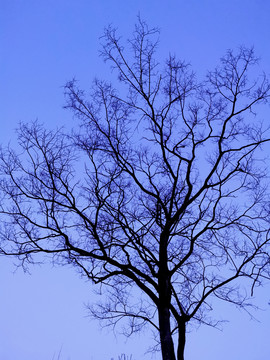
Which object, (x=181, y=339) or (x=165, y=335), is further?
(x=181, y=339)

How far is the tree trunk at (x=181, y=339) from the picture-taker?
8.91 m

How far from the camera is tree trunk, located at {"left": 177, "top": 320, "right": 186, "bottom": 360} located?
8914mm

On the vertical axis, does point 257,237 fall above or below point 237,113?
below

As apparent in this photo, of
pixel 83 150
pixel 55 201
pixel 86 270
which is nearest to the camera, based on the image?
pixel 86 270

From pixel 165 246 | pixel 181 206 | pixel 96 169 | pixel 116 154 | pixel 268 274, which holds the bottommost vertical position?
pixel 268 274

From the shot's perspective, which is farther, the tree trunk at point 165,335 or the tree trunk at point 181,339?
the tree trunk at point 181,339

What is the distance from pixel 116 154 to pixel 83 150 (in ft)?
3.07

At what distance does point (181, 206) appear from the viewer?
10.3 m

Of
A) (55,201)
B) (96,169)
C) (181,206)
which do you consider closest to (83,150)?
(96,169)

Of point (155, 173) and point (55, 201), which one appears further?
point (155, 173)

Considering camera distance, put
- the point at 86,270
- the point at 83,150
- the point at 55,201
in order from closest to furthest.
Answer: the point at 86,270 → the point at 55,201 → the point at 83,150

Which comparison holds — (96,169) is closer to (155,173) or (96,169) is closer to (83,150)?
(83,150)

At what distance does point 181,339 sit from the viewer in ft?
29.8

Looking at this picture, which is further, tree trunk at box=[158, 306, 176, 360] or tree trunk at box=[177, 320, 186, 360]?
tree trunk at box=[177, 320, 186, 360]
